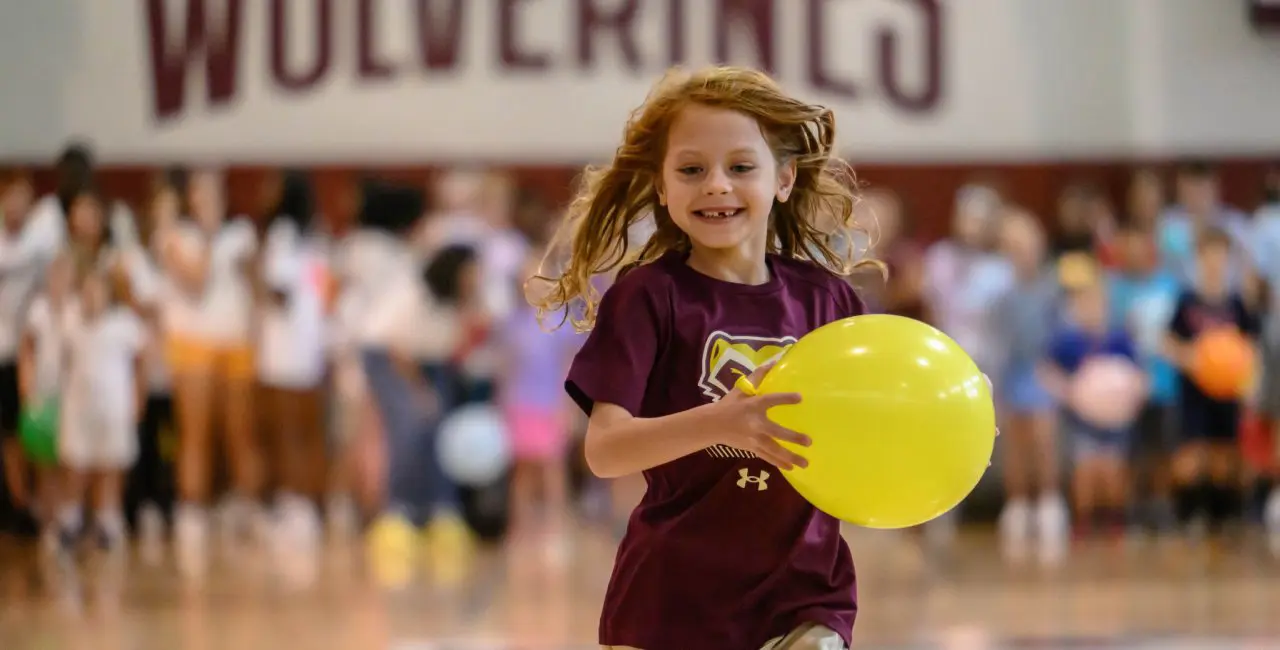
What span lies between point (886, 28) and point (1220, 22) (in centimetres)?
218

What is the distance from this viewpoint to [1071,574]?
637 centimetres

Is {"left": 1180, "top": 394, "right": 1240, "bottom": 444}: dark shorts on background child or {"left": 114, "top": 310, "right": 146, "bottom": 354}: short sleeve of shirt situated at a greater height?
{"left": 114, "top": 310, "right": 146, "bottom": 354}: short sleeve of shirt

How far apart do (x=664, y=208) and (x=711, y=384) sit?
0.41 m

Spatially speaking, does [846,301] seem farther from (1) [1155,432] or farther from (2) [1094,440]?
(1) [1155,432]

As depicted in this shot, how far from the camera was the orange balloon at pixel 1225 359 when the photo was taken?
784 cm

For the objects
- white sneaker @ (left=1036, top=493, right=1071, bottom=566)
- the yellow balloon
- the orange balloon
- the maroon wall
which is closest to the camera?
the yellow balloon

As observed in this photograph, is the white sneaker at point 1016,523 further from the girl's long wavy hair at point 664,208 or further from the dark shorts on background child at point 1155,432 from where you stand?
the girl's long wavy hair at point 664,208

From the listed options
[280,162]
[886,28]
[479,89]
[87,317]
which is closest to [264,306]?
[87,317]

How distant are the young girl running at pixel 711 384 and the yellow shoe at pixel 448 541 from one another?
191 inches

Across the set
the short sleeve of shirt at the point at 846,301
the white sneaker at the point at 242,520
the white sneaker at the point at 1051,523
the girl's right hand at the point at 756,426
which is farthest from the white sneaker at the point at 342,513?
the girl's right hand at the point at 756,426

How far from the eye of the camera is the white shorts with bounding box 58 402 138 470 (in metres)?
7.62

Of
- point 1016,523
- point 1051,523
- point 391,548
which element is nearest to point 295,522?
point 391,548

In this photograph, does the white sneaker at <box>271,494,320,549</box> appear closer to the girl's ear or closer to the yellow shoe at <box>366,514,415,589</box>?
the yellow shoe at <box>366,514,415,589</box>

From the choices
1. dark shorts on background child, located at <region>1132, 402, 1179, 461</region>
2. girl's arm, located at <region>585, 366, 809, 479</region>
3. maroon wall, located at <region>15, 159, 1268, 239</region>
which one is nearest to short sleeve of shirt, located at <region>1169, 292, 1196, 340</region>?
dark shorts on background child, located at <region>1132, 402, 1179, 461</region>
